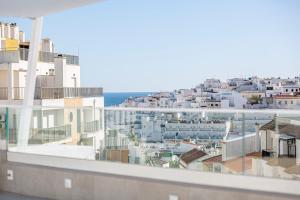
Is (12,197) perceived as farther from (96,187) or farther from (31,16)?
(31,16)

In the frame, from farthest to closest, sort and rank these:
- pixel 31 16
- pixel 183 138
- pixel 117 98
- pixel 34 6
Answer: pixel 117 98
pixel 31 16
pixel 34 6
pixel 183 138

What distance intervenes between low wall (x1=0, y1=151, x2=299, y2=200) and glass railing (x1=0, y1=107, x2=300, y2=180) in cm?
31

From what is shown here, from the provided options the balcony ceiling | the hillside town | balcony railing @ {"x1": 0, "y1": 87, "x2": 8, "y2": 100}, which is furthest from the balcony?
balcony railing @ {"x1": 0, "y1": 87, "x2": 8, "y2": 100}

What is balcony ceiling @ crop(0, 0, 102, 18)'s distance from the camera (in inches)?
214

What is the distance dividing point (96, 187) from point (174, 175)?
100cm

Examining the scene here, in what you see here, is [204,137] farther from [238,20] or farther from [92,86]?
[238,20]

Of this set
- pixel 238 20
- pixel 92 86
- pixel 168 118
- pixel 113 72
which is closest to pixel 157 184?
pixel 168 118

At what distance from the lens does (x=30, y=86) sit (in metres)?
6.58

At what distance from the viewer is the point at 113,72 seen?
50.3 ft

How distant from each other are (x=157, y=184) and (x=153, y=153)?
485 mm

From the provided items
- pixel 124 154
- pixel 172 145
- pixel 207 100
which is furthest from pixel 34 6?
pixel 207 100

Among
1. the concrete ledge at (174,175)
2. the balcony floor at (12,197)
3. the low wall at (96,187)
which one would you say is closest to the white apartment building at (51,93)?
the concrete ledge at (174,175)

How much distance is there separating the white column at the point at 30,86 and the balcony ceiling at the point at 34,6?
28 centimetres

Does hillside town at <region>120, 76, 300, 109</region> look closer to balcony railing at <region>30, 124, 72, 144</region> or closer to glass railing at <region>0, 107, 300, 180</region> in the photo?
glass railing at <region>0, 107, 300, 180</region>
